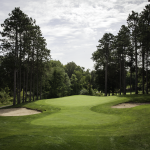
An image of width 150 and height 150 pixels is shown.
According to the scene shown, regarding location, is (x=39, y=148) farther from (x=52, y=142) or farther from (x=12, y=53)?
(x=12, y=53)

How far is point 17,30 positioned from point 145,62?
29.0 metres

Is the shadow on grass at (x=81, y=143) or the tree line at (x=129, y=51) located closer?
the shadow on grass at (x=81, y=143)

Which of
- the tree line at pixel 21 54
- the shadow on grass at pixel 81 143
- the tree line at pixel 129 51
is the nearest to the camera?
the shadow on grass at pixel 81 143

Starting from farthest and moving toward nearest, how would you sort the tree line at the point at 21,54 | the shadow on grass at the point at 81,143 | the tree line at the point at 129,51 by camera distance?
1. the tree line at the point at 129,51
2. the tree line at the point at 21,54
3. the shadow on grass at the point at 81,143

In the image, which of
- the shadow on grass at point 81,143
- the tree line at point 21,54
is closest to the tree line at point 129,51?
the tree line at point 21,54

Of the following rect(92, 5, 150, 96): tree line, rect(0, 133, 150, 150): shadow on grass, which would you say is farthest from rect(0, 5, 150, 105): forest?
rect(0, 133, 150, 150): shadow on grass

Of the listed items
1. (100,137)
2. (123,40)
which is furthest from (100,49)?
(100,137)

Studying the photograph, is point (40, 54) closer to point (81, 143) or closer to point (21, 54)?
point (21, 54)

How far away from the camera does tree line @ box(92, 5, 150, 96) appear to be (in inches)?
1224

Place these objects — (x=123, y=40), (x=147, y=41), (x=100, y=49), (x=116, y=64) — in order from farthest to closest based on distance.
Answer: (x=116, y=64), (x=100, y=49), (x=123, y=40), (x=147, y=41)

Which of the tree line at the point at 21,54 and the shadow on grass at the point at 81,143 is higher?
the tree line at the point at 21,54

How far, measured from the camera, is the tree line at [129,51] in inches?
1224

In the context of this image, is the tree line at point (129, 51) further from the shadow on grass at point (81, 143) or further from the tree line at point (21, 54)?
the shadow on grass at point (81, 143)

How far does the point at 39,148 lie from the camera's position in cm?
602
